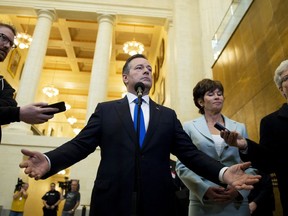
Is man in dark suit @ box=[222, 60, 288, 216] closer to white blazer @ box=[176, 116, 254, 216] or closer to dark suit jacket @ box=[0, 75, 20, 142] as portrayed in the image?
white blazer @ box=[176, 116, 254, 216]

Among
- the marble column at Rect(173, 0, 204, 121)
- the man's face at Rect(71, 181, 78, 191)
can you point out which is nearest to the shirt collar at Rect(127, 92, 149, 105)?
the man's face at Rect(71, 181, 78, 191)

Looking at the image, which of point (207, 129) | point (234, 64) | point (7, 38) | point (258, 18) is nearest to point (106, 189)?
point (207, 129)

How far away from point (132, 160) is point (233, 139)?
73 cm

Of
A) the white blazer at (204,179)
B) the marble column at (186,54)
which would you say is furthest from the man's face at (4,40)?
the marble column at (186,54)

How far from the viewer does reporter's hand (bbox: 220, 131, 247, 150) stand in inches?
75.1

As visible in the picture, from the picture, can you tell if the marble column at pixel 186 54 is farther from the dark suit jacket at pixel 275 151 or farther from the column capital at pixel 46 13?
the dark suit jacket at pixel 275 151

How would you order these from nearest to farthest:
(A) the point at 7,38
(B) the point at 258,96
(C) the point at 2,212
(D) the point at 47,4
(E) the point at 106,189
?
1. (E) the point at 106,189
2. (A) the point at 7,38
3. (B) the point at 258,96
4. (C) the point at 2,212
5. (D) the point at 47,4

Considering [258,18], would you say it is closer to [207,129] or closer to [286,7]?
[286,7]

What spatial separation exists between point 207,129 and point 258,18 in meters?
3.71

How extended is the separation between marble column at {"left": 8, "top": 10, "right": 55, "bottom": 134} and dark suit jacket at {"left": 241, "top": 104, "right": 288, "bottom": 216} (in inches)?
446

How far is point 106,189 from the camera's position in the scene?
67.9 inches

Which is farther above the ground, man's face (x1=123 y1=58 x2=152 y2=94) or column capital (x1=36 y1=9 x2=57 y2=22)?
column capital (x1=36 y1=9 x2=57 y2=22)

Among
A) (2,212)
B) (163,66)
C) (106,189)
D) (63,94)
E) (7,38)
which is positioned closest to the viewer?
(106,189)

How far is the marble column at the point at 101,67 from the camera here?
1255cm
